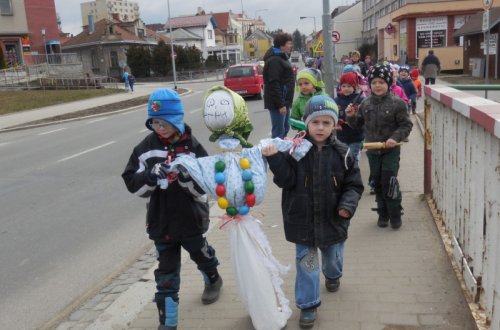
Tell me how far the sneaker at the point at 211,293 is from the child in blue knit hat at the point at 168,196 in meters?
0.40

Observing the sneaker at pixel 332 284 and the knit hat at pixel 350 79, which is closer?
the sneaker at pixel 332 284

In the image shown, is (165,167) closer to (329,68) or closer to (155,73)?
(329,68)

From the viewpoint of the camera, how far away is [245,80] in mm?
23234

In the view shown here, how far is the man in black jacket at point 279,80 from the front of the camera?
827 centimetres

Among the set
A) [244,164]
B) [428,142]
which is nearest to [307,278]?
[244,164]

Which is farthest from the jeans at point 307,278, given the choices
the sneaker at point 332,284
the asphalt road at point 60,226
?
the asphalt road at point 60,226

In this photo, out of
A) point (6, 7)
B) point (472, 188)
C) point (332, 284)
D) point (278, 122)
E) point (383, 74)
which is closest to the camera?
point (472, 188)

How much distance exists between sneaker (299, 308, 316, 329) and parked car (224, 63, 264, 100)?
793 inches

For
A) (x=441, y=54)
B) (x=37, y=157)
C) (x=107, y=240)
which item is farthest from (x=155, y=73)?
(x=107, y=240)

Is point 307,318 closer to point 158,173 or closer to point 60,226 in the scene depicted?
point 158,173

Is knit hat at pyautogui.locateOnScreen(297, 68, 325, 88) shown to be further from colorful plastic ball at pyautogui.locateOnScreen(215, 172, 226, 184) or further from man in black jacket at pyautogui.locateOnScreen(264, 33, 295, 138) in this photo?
colorful plastic ball at pyautogui.locateOnScreen(215, 172, 226, 184)

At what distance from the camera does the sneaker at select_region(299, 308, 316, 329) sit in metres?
3.26

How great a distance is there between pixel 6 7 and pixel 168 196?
51611 mm

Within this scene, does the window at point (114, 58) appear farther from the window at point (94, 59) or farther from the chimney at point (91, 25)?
the chimney at point (91, 25)
